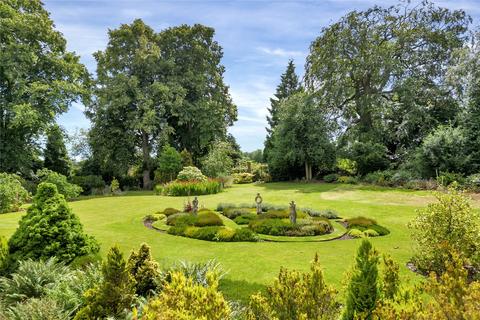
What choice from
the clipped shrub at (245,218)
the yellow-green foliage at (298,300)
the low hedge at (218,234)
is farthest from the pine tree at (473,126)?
the yellow-green foliage at (298,300)

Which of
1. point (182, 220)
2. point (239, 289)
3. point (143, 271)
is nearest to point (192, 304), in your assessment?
point (143, 271)

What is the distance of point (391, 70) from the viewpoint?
93.6ft

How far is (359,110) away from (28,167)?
28.7 metres

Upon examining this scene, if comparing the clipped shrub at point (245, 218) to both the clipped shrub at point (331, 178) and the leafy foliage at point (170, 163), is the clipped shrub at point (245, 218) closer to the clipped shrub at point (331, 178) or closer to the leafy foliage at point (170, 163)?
the leafy foliage at point (170, 163)

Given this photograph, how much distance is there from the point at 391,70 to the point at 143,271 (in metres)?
28.5

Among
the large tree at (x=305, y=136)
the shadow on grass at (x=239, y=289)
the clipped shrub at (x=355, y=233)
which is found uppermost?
the large tree at (x=305, y=136)

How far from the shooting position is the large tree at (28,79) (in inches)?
898

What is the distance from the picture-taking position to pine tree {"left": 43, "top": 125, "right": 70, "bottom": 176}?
27.5 m

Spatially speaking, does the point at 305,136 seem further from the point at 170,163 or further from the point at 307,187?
the point at 170,163

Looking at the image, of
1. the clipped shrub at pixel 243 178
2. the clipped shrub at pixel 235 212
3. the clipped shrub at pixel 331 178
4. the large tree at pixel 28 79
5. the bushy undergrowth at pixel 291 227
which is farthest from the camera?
the clipped shrub at pixel 243 178

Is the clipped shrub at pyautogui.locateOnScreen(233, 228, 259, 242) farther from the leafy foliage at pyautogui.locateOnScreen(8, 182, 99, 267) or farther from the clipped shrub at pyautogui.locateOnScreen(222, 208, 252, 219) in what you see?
the leafy foliage at pyautogui.locateOnScreen(8, 182, 99, 267)

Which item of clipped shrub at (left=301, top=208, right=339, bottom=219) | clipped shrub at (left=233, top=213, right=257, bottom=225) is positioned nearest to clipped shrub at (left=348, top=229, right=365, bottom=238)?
clipped shrub at (left=301, top=208, right=339, bottom=219)

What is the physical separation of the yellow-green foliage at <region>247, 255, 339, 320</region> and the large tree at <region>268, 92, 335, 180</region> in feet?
83.1

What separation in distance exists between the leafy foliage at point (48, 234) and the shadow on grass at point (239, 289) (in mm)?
3340
